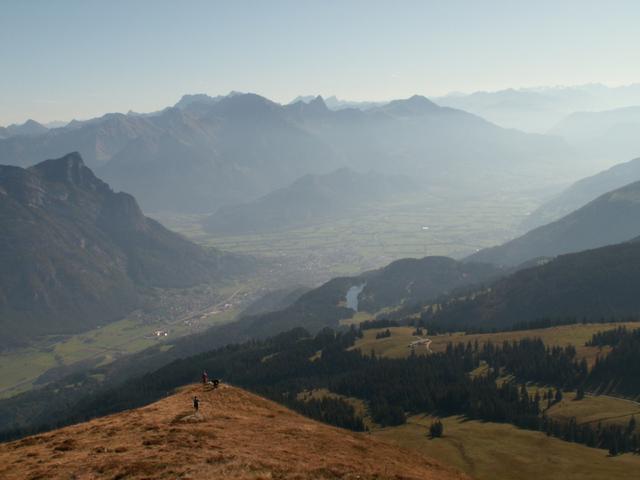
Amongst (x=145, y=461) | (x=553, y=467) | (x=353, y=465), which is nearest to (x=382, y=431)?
(x=553, y=467)

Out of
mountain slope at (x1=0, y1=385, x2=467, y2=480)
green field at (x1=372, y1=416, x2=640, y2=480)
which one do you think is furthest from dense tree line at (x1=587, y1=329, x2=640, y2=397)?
mountain slope at (x1=0, y1=385, x2=467, y2=480)

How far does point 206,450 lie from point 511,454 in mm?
80752

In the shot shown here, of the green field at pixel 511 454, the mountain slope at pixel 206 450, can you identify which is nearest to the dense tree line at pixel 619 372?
the green field at pixel 511 454

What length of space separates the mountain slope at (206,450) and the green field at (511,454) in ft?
109

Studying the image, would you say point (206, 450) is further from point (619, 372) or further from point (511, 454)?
point (619, 372)

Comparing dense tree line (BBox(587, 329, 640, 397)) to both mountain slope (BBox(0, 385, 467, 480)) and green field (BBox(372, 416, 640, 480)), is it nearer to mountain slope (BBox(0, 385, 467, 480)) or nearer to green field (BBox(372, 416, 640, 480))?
green field (BBox(372, 416, 640, 480))

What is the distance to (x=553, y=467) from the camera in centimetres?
10788

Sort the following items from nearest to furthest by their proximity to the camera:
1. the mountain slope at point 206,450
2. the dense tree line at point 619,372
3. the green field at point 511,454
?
the mountain slope at point 206,450, the green field at point 511,454, the dense tree line at point 619,372

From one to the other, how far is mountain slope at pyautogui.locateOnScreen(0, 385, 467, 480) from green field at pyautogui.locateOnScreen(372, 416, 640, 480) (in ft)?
109

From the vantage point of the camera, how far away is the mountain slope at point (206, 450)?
5688 centimetres

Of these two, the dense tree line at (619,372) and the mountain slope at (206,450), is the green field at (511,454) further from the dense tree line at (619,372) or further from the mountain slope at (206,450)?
the dense tree line at (619,372)

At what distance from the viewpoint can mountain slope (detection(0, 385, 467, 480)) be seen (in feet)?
187

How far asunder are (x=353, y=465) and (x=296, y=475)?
31.0 feet

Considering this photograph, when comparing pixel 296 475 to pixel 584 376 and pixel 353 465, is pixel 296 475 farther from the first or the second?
pixel 584 376
